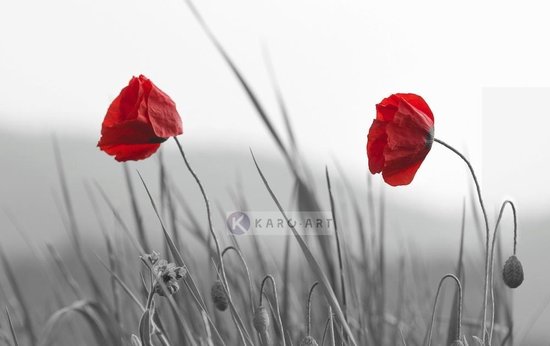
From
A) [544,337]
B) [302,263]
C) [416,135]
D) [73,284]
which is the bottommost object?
[544,337]

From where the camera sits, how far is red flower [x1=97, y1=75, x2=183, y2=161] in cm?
82

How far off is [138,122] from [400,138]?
0.92 feet

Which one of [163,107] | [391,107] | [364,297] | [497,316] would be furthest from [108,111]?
[497,316]

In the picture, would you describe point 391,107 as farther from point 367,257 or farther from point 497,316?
point 497,316

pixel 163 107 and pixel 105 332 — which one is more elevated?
pixel 163 107

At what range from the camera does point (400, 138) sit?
835mm

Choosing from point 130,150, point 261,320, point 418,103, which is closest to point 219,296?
point 261,320

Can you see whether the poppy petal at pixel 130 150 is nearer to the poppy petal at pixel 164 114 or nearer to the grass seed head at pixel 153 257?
the poppy petal at pixel 164 114

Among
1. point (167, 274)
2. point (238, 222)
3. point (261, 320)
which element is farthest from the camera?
point (238, 222)

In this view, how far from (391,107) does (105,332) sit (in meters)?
0.51

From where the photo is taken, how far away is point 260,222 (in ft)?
4.00

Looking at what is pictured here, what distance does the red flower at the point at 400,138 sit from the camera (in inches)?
32.3

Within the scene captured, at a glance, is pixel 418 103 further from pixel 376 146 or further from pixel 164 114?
pixel 164 114

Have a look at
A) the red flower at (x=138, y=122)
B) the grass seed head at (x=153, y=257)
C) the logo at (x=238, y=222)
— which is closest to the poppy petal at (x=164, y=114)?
the red flower at (x=138, y=122)
